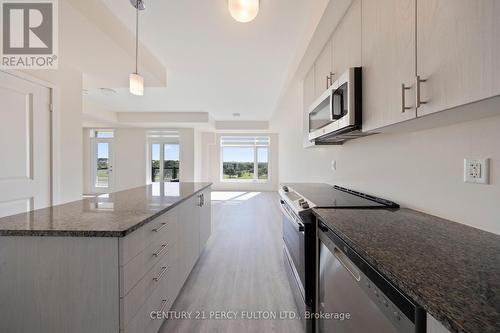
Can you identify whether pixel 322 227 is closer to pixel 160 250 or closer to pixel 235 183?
pixel 160 250

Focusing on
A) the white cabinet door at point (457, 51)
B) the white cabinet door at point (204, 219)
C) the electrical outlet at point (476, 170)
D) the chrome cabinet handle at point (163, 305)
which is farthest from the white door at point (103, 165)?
the electrical outlet at point (476, 170)

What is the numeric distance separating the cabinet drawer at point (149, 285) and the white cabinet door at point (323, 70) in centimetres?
201

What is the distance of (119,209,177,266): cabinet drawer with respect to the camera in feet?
3.80

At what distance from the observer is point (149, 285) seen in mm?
1394

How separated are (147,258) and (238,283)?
1.30 metres

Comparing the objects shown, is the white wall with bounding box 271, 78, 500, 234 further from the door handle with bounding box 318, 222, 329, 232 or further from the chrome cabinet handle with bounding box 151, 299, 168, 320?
the chrome cabinet handle with bounding box 151, 299, 168, 320

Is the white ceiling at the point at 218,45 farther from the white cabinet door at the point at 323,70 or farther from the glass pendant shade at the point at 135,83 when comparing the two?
the glass pendant shade at the point at 135,83

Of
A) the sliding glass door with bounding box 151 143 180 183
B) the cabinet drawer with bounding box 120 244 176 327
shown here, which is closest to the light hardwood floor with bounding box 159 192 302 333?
the cabinet drawer with bounding box 120 244 176 327

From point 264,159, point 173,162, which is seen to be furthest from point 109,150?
point 264,159

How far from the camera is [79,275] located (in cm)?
114

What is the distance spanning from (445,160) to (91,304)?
1.99 m

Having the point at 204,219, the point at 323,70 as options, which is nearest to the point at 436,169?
the point at 323,70

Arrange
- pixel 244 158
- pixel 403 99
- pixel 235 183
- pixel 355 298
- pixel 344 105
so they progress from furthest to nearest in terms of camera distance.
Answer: pixel 244 158 → pixel 235 183 → pixel 344 105 → pixel 403 99 → pixel 355 298

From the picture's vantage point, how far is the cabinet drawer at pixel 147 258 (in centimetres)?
115
